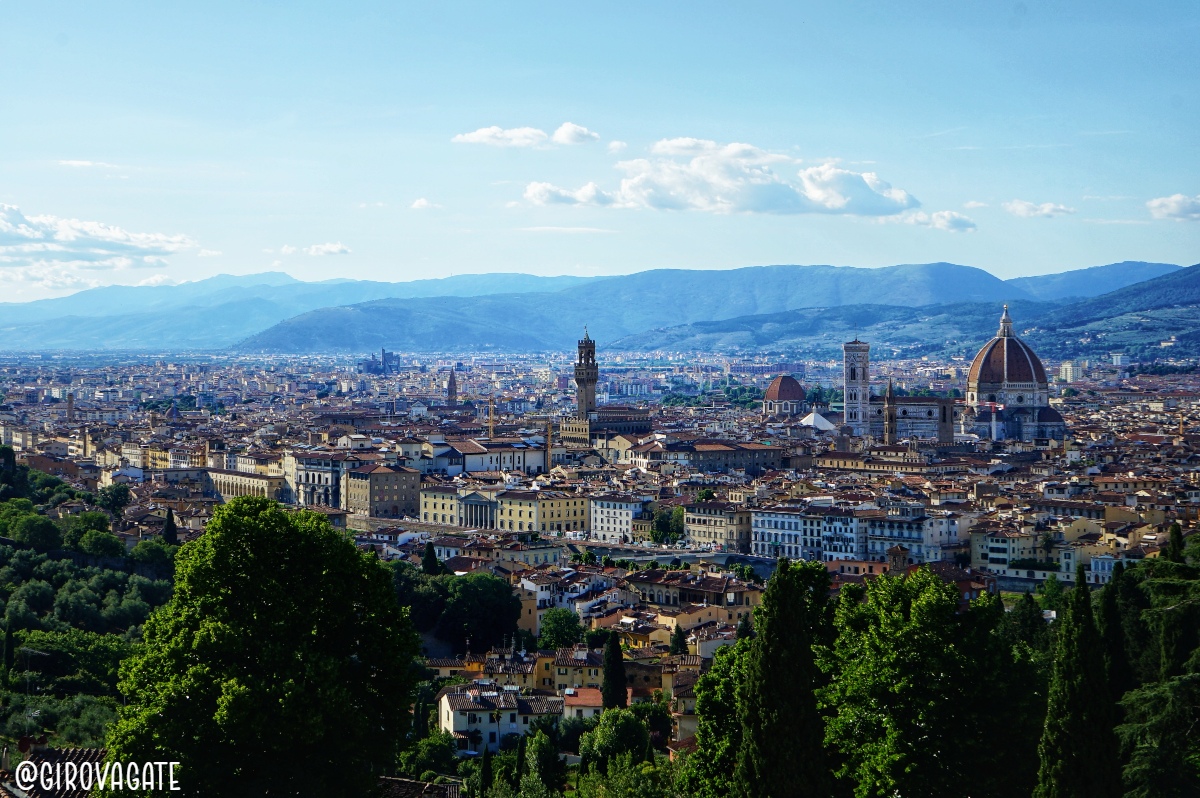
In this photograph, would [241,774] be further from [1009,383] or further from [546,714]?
[1009,383]

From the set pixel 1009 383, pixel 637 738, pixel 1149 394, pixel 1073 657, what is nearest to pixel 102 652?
pixel 637 738

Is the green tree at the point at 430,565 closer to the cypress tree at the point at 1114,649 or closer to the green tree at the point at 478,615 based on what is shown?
the green tree at the point at 478,615

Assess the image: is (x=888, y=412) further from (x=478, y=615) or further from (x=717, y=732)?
(x=717, y=732)

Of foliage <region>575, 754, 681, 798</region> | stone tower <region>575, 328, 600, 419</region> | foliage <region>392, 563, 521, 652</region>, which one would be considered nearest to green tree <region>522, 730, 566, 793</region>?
foliage <region>575, 754, 681, 798</region>

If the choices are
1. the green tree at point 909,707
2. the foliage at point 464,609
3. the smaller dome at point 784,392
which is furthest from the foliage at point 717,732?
the smaller dome at point 784,392

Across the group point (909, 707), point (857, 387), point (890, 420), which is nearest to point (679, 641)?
point (909, 707)
